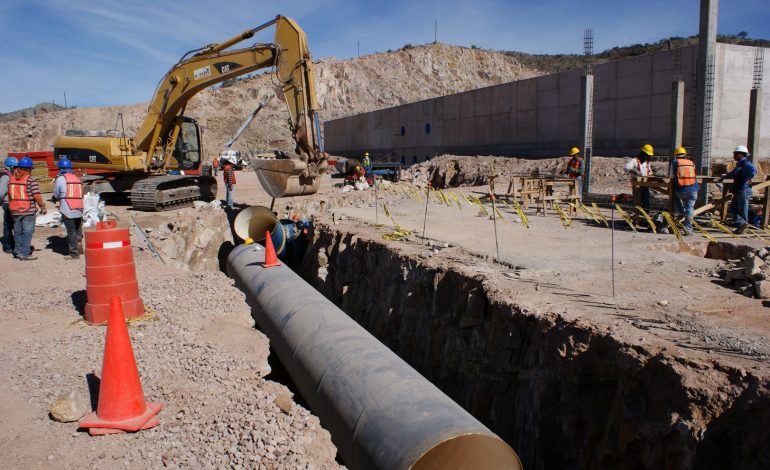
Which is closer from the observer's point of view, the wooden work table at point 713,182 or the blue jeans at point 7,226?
the wooden work table at point 713,182

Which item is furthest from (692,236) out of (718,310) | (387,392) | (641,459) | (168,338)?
(168,338)

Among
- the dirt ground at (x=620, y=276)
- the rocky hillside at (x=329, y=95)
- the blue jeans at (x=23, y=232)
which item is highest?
the rocky hillside at (x=329, y=95)

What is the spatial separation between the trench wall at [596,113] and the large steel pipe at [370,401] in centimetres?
1223

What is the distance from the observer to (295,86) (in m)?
11.1

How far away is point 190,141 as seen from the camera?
16.2 meters

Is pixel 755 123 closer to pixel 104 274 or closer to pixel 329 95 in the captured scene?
pixel 104 274

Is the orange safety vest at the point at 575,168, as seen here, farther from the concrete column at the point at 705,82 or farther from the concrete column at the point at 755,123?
the concrete column at the point at 755,123

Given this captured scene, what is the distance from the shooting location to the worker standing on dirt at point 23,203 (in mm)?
8539

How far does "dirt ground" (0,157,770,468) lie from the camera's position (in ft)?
11.6

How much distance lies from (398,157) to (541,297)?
107ft

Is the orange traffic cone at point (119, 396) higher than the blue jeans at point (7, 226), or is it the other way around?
the blue jeans at point (7, 226)

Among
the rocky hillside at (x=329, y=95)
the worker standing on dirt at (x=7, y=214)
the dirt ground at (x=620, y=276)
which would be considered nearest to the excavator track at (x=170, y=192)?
the worker standing on dirt at (x=7, y=214)

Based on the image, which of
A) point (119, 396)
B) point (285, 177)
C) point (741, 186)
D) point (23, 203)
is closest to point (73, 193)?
point (23, 203)

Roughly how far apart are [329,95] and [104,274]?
188ft
